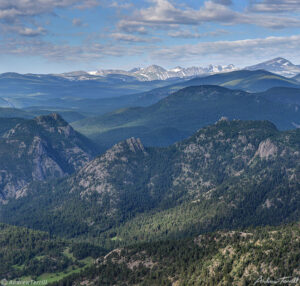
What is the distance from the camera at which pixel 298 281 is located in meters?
183

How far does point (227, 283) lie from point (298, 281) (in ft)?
95.0

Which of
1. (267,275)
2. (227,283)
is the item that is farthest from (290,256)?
(227,283)

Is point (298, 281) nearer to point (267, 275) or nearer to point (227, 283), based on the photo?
point (267, 275)

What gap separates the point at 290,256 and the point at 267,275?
14.5 metres

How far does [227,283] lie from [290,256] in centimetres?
2887

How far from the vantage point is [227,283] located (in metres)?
197

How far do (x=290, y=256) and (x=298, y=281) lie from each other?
17865 millimetres

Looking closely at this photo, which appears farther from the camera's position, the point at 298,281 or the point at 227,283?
the point at 227,283

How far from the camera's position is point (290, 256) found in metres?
200

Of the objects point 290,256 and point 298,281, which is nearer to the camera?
point 298,281

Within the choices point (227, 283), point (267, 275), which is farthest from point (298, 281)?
point (227, 283)
